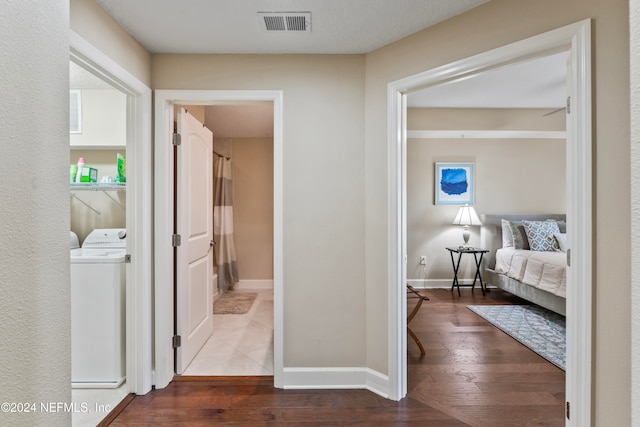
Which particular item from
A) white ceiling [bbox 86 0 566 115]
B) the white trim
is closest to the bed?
the white trim

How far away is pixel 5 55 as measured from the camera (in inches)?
25.9

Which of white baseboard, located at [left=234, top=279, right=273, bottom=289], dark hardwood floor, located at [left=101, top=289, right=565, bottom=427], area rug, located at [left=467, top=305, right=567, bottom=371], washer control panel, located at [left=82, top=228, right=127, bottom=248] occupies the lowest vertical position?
dark hardwood floor, located at [left=101, top=289, right=565, bottom=427]

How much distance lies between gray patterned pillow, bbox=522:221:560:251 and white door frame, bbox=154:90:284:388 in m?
3.69

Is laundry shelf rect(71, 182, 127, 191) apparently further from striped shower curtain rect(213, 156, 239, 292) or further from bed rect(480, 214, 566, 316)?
bed rect(480, 214, 566, 316)

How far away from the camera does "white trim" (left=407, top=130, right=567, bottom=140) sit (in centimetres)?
443

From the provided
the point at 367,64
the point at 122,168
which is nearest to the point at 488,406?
the point at 367,64

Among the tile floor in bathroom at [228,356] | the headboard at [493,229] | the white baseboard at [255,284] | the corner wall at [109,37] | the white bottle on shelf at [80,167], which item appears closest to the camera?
the corner wall at [109,37]

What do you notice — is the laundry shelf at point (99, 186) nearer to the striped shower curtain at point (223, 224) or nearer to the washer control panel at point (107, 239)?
the washer control panel at point (107, 239)

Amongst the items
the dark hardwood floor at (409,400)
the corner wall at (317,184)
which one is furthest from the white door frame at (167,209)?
the dark hardwood floor at (409,400)

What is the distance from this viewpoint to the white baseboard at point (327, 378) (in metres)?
2.11

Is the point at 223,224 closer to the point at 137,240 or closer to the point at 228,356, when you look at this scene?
the point at 228,356

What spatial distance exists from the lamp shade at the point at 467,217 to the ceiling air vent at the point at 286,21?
3.48 m

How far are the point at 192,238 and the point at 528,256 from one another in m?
3.95

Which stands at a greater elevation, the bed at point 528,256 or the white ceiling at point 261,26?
the white ceiling at point 261,26
